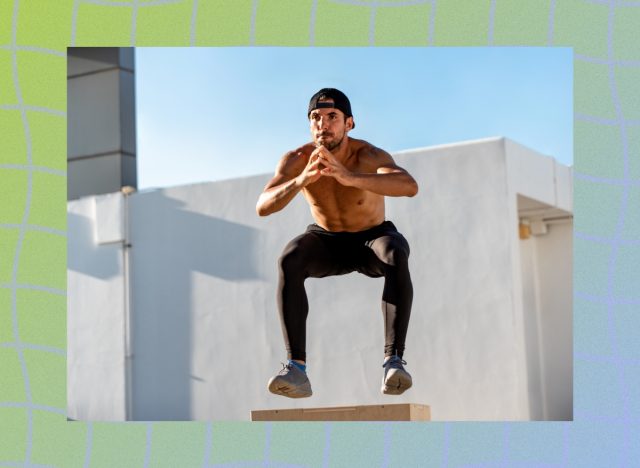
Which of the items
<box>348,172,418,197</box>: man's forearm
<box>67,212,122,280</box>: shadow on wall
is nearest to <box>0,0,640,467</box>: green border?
<box>348,172,418,197</box>: man's forearm

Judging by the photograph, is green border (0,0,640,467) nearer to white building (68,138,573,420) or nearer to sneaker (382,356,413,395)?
sneaker (382,356,413,395)

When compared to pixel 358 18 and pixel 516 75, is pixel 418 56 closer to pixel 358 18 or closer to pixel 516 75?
pixel 516 75

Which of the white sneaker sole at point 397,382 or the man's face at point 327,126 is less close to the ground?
the man's face at point 327,126

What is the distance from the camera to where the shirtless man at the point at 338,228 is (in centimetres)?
343

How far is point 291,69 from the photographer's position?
10.2 metres

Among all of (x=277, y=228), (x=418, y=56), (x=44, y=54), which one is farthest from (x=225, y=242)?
(x=44, y=54)

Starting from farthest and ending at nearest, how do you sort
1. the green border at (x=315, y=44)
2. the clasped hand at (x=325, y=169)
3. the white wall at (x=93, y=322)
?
the white wall at (x=93, y=322), the clasped hand at (x=325, y=169), the green border at (x=315, y=44)

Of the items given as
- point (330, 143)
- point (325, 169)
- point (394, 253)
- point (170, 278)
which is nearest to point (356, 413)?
point (394, 253)

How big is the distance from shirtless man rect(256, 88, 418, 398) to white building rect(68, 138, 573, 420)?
405cm

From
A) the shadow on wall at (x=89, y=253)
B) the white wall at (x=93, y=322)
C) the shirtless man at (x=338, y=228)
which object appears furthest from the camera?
the shadow on wall at (x=89, y=253)

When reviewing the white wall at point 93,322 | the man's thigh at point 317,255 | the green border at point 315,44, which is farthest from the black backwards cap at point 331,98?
the white wall at point 93,322

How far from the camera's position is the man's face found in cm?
358

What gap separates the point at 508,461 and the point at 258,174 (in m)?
5.80

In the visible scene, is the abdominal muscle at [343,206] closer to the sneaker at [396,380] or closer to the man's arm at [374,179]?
the man's arm at [374,179]
